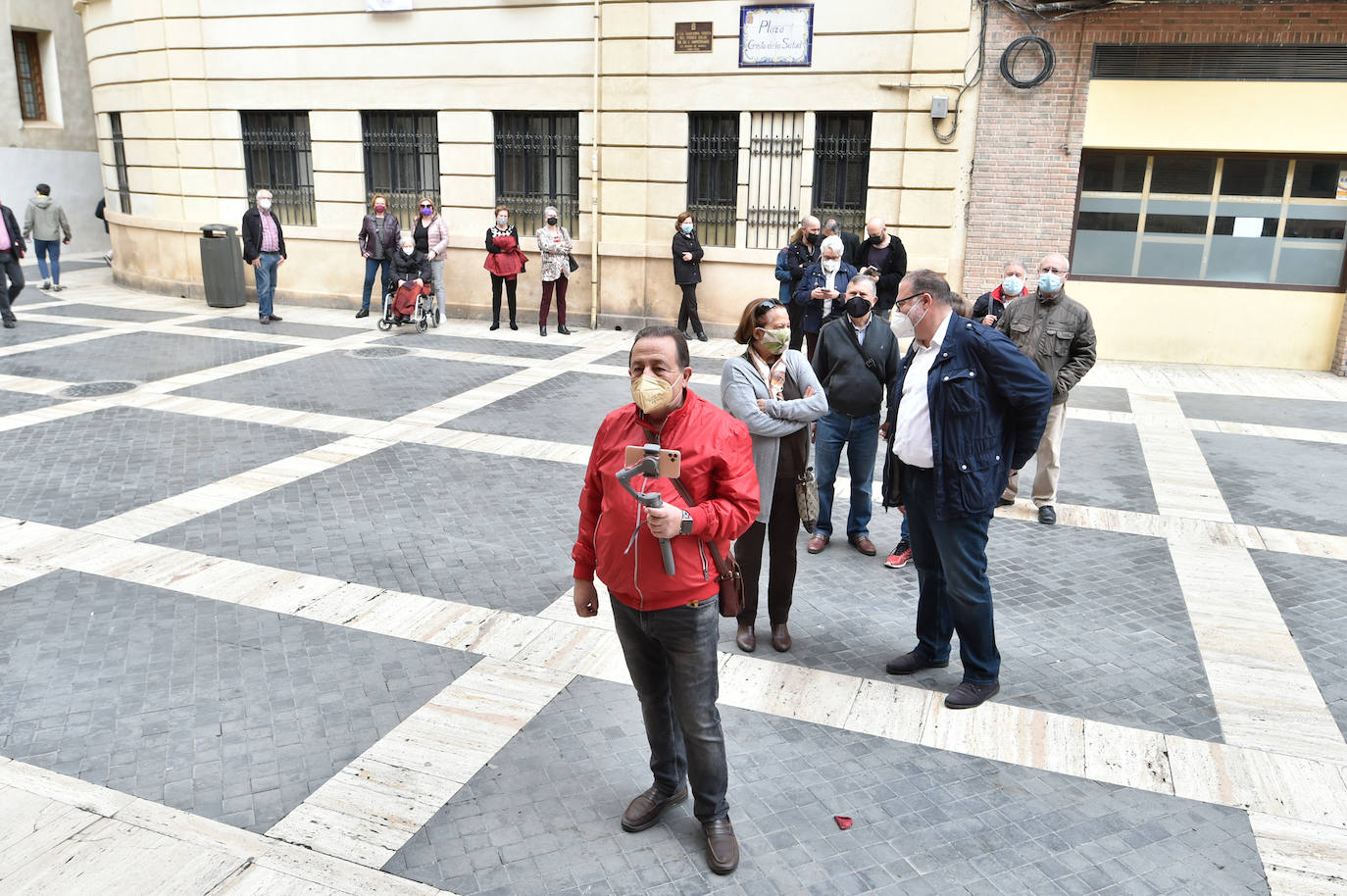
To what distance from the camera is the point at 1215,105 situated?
12547mm

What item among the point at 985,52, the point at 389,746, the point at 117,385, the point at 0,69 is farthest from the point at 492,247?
the point at 0,69

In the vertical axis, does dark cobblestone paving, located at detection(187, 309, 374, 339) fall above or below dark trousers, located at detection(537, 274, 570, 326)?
below

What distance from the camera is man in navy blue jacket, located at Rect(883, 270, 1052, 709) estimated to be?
452cm

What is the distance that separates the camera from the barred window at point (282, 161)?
17.0 meters

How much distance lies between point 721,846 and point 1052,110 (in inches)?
467

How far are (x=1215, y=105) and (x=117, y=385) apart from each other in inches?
533

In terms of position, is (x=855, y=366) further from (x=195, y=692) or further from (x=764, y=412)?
(x=195, y=692)

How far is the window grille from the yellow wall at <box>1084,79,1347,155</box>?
3.85 metres

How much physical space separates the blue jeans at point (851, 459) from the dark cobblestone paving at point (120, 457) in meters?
4.70

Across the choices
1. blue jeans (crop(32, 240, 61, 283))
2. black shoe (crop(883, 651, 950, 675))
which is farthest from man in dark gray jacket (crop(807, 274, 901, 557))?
blue jeans (crop(32, 240, 61, 283))

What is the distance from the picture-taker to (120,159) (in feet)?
62.8

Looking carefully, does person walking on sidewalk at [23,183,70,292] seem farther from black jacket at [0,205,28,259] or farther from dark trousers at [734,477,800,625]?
dark trousers at [734,477,800,625]

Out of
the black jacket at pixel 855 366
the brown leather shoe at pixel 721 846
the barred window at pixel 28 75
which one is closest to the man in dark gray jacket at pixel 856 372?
the black jacket at pixel 855 366

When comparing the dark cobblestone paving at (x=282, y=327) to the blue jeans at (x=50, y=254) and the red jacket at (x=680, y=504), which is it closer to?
the blue jeans at (x=50, y=254)
